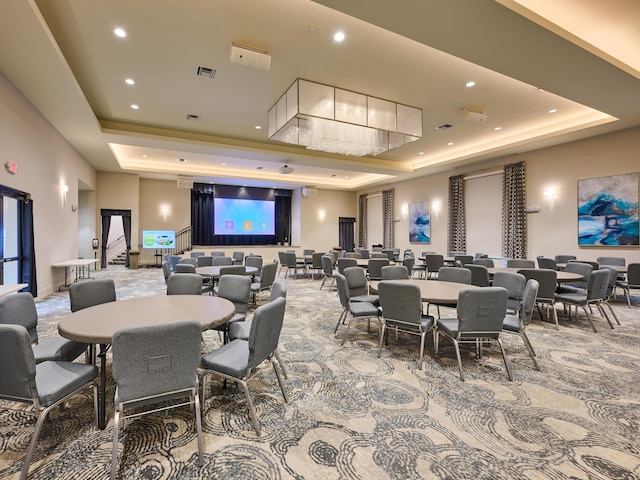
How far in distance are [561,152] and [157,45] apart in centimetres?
942

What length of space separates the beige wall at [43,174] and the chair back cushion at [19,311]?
3.86m

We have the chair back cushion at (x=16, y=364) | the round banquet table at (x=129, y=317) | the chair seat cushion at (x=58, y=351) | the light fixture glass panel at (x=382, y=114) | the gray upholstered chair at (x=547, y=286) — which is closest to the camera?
the chair back cushion at (x=16, y=364)

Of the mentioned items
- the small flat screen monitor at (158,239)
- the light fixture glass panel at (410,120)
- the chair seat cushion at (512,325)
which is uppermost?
the light fixture glass panel at (410,120)

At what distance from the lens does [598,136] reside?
24.5 feet

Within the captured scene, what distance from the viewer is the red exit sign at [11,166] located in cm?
522

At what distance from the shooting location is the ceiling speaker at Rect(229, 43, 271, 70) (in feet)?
14.1

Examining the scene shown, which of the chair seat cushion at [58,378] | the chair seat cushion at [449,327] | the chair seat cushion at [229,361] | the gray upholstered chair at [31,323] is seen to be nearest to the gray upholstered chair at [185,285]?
the gray upholstered chair at [31,323]

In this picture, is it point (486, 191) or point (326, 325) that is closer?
point (326, 325)

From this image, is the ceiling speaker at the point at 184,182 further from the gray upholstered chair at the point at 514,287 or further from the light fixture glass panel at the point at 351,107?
the gray upholstered chair at the point at 514,287

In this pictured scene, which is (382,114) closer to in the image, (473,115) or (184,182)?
(473,115)

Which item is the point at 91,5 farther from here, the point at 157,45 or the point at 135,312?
the point at 135,312

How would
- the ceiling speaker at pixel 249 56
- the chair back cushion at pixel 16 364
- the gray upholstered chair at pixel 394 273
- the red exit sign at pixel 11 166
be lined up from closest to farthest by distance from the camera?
the chair back cushion at pixel 16 364 < the ceiling speaker at pixel 249 56 < the gray upholstered chair at pixel 394 273 < the red exit sign at pixel 11 166

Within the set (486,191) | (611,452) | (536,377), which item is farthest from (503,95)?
(611,452)

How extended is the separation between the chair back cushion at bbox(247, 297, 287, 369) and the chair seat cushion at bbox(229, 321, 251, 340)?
48cm
